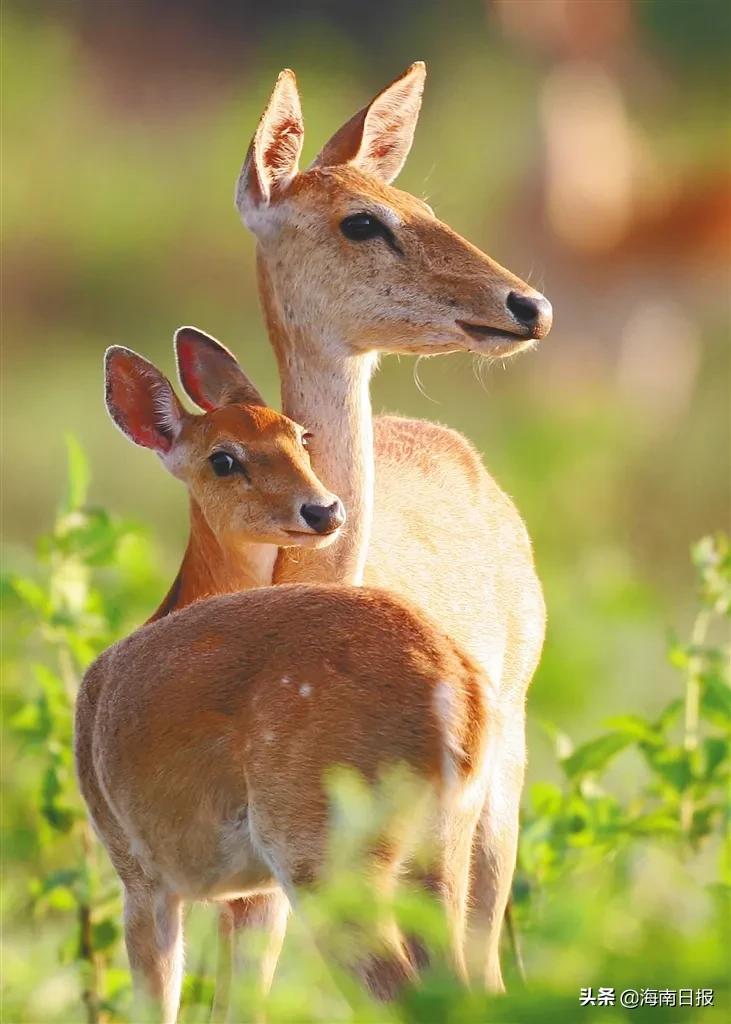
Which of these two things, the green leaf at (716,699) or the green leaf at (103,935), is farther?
the green leaf at (716,699)

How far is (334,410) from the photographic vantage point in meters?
3.82

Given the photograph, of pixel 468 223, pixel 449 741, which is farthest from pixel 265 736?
pixel 468 223

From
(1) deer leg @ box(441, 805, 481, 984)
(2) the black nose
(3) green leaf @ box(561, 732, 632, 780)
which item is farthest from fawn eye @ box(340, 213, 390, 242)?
(3) green leaf @ box(561, 732, 632, 780)

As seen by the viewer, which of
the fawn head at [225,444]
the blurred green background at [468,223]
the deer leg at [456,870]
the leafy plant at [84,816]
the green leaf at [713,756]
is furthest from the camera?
the blurred green background at [468,223]

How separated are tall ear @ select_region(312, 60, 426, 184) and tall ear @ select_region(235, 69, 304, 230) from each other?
0.11 meters

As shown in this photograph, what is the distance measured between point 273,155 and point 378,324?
0.37 m

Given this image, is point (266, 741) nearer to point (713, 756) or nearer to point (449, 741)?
point (449, 741)

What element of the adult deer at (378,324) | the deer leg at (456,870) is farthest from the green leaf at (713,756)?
the deer leg at (456,870)

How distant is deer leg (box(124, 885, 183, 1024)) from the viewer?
3404 mm

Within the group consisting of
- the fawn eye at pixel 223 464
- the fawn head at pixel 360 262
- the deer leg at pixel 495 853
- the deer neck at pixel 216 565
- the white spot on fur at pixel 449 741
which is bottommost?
the deer leg at pixel 495 853

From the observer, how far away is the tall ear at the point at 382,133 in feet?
13.0

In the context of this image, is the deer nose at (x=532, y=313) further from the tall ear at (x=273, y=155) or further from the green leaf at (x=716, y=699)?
the green leaf at (x=716, y=699)

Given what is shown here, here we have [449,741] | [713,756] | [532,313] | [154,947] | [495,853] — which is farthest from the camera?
[713,756]

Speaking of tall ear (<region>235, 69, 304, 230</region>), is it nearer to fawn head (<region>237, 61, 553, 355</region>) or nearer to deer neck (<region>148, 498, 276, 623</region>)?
fawn head (<region>237, 61, 553, 355</region>)
